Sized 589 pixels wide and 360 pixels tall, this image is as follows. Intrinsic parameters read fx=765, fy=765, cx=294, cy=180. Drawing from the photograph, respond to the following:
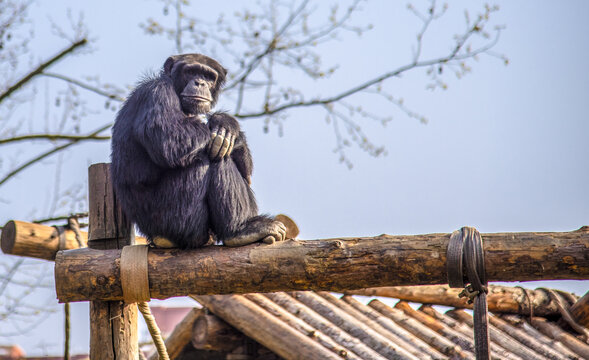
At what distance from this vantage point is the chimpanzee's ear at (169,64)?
18.1 feet

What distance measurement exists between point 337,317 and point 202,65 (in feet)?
7.70

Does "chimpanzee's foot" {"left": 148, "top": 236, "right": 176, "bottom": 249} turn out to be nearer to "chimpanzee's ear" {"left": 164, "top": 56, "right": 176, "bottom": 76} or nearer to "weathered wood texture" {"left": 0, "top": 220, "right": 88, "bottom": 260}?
"chimpanzee's ear" {"left": 164, "top": 56, "right": 176, "bottom": 76}

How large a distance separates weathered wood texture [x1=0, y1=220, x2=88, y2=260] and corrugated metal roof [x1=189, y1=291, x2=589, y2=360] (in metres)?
1.75

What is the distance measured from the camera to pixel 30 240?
652 cm

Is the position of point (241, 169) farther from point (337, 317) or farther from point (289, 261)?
point (337, 317)

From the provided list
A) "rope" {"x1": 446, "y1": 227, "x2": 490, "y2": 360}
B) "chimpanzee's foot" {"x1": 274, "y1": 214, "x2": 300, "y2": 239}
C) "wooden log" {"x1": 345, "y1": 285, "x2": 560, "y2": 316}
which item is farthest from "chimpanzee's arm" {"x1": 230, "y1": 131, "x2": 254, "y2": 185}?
"wooden log" {"x1": 345, "y1": 285, "x2": 560, "y2": 316}

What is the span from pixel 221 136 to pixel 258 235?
0.76 m

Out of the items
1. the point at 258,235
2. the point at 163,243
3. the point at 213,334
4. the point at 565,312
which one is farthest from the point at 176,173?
the point at 565,312

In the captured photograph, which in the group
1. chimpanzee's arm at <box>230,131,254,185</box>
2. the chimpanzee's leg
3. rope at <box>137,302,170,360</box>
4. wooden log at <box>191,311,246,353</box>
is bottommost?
rope at <box>137,302,170,360</box>

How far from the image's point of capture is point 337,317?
628 cm

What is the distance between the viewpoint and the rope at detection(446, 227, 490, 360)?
3.90 meters

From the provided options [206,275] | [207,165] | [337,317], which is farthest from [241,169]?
[337,317]

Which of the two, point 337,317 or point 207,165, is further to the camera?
point 337,317

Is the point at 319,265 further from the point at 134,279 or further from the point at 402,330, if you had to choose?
the point at 402,330
